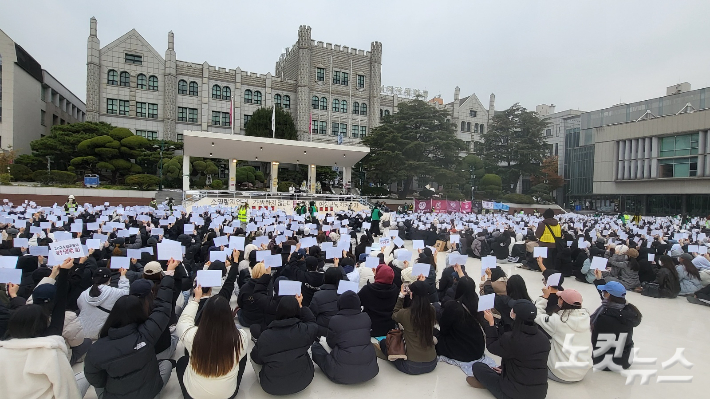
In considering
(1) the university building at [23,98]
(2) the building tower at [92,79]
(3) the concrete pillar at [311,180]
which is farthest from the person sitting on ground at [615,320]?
(2) the building tower at [92,79]

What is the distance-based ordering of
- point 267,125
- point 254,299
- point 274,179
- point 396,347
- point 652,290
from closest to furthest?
1. point 396,347
2. point 254,299
3. point 652,290
4. point 274,179
5. point 267,125

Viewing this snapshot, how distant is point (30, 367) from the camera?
2.80 metres

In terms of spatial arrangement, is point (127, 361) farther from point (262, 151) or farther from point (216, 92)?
point (216, 92)

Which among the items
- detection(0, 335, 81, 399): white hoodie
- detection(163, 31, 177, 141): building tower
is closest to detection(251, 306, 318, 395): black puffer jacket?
detection(0, 335, 81, 399): white hoodie

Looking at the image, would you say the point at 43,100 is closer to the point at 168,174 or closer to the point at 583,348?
the point at 168,174

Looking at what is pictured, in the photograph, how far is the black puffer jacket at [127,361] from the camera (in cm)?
316

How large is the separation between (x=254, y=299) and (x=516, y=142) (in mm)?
48983

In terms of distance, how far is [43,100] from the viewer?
4175cm

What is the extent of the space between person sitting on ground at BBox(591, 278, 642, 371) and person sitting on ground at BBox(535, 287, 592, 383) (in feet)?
1.80

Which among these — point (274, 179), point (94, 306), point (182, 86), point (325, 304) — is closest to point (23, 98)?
point (182, 86)

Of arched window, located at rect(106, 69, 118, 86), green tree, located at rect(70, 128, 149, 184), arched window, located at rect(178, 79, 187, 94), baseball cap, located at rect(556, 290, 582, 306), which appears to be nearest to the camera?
baseball cap, located at rect(556, 290, 582, 306)

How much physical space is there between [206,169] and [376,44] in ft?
98.7

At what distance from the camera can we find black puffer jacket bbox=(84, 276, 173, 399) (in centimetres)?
316

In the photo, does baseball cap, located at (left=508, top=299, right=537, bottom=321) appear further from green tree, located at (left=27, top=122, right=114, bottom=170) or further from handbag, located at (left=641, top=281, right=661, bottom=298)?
green tree, located at (left=27, top=122, right=114, bottom=170)
